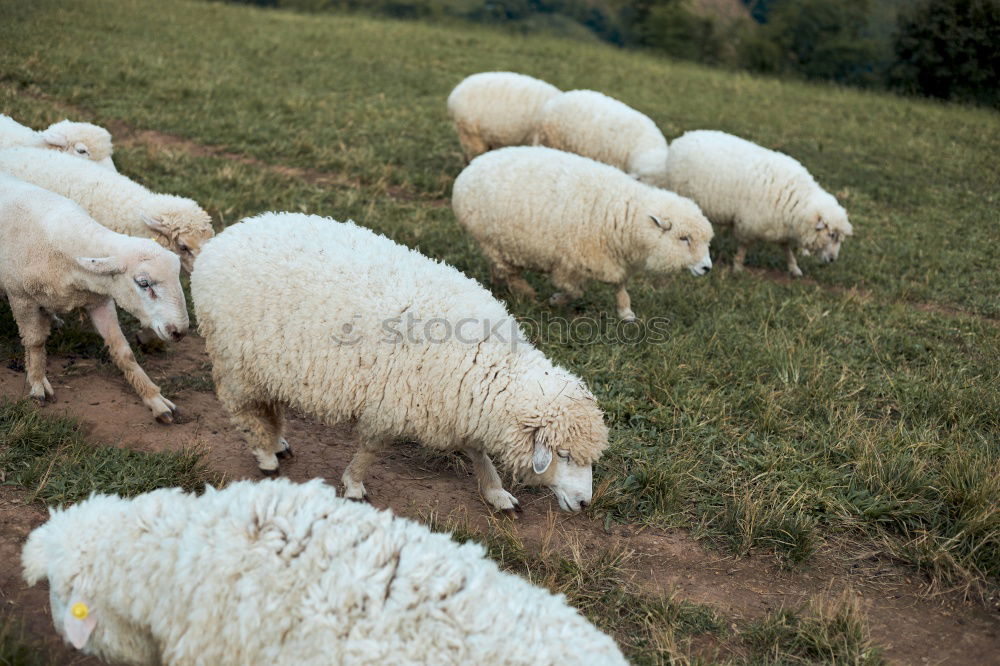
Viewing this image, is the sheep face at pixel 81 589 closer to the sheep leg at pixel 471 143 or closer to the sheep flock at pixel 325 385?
the sheep flock at pixel 325 385

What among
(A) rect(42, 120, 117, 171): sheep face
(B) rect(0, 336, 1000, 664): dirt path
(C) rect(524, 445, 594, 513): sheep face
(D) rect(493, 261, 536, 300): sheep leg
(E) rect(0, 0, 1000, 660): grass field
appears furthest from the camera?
(D) rect(493, 261, 536, 300): sheep leg

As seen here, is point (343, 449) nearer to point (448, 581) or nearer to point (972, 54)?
point (448, 581)

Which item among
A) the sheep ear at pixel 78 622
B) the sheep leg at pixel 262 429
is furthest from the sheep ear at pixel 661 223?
the sheep ear at pixel 78 622

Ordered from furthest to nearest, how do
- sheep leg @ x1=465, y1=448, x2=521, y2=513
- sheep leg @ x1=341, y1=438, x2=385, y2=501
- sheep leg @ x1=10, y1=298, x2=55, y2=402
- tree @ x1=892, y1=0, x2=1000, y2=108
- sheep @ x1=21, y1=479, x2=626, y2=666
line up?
1. tree @ x1=892, y1=0, x2=1000, y2=108
2. sheep leg @ x1=10, y1=298, x2=55, y2=402
3. sheep leg @ x1=465, y1=448, x2=521, y2=513
4. sheep leg @ x1=341, y1=438, x2=385, y2=501
5. sheep @ x1=21, y1=479, x2=626, y2=666

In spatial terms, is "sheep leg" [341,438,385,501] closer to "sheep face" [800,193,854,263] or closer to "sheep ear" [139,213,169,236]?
"sheep ear" [139,213,169,236]

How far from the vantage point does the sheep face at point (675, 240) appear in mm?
6746

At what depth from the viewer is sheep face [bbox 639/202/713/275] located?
22.1ft

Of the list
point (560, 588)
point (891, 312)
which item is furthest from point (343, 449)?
point (891, 312)

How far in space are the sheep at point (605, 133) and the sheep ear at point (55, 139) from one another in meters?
5.76

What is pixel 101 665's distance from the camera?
9.90 feet

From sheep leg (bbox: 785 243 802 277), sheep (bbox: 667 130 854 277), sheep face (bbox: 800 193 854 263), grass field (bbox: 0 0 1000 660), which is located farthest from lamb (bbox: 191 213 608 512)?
sheep leg (bbox: 785 243 802 277)

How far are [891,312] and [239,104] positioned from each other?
9951 mm

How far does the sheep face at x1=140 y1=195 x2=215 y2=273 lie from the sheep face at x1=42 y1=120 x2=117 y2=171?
4.86 ft

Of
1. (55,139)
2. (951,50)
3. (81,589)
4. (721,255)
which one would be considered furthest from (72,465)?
(951,50)
